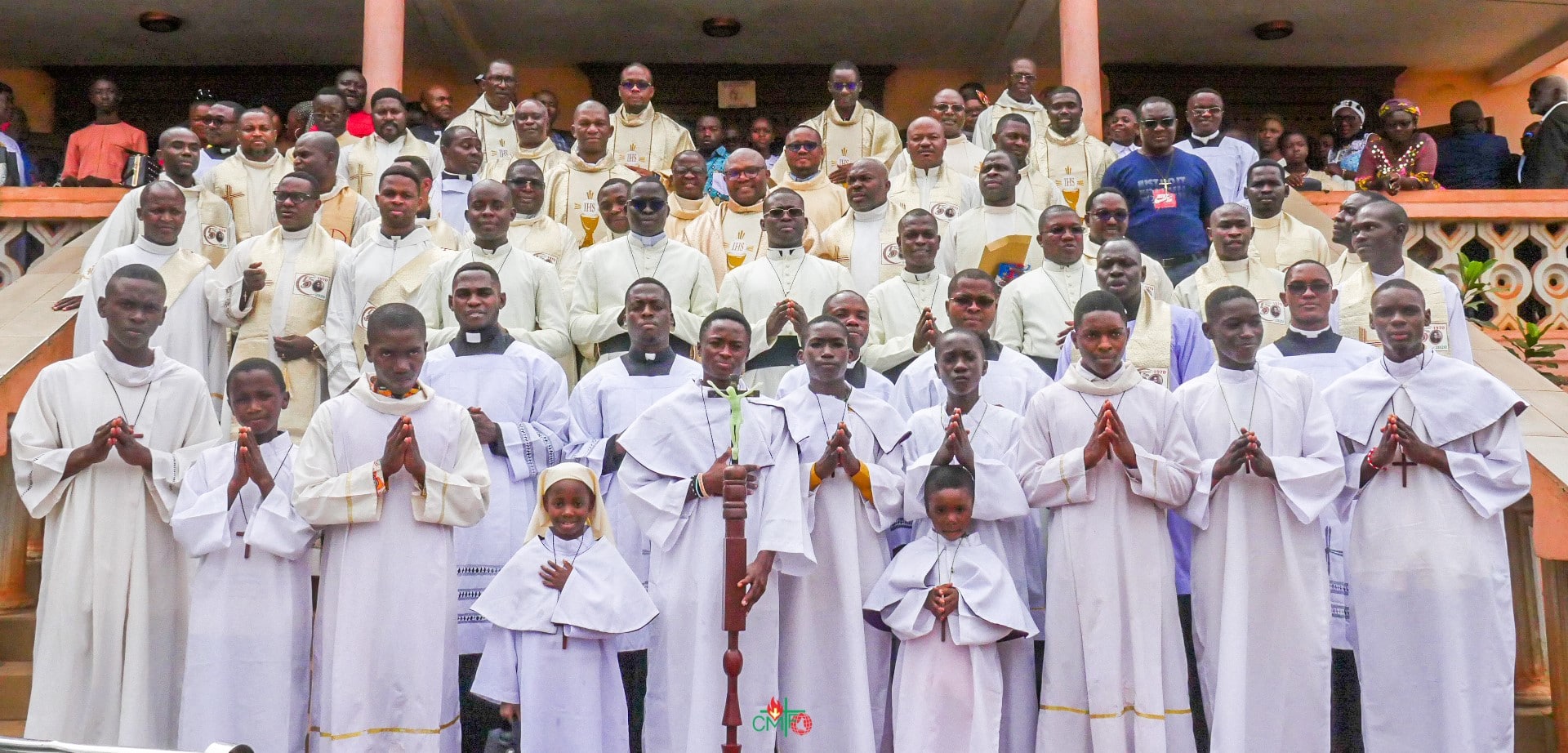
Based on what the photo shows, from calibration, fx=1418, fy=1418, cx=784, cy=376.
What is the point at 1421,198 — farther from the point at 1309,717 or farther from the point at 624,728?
the point at 624,728

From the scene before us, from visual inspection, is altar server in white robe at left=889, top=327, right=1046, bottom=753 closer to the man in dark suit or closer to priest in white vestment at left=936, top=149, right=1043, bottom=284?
priest in white vestment at left=936, top=149, right=1043, bottom=284

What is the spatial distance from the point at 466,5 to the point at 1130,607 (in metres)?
10.1

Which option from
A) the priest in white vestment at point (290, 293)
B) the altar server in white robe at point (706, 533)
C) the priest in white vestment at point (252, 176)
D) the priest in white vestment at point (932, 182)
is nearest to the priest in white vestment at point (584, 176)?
the priest in white vestment at point (252, 176)

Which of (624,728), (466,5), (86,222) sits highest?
(466,5)

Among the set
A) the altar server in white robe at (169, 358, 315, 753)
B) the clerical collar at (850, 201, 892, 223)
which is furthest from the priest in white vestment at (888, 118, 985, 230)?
the altar server in white robe at (169, 358, 315, 753)

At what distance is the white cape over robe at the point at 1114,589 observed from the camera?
5.37 m

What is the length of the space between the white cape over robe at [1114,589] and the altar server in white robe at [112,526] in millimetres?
3472

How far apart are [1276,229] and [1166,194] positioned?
677 millimetres

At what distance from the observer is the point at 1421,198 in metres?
9.13

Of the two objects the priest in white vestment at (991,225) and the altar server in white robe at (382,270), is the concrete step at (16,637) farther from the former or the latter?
the priest in white vestment at (991,225)

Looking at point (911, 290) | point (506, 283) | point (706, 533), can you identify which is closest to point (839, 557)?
point (706, 533)

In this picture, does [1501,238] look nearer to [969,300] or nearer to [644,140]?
[969,300]

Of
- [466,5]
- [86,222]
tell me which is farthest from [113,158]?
[466,5]

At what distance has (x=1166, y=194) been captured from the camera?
8680 millimetres
